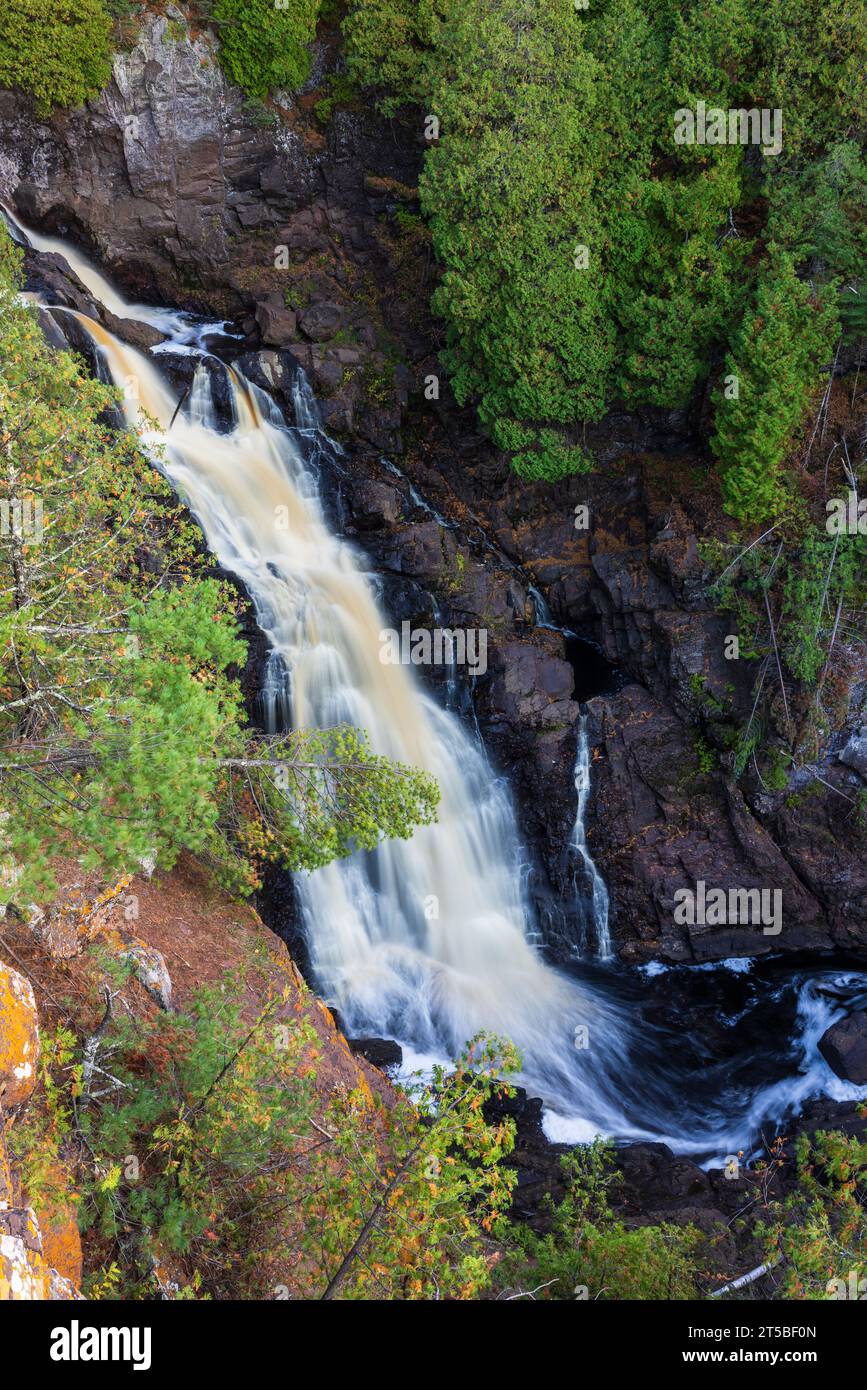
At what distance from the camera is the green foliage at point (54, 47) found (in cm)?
1983

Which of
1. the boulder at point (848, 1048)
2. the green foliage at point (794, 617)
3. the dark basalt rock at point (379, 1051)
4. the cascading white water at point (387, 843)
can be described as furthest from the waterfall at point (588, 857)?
the dark basalt rock at point (379, 1051)

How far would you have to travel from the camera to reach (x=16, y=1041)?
22.6 ft

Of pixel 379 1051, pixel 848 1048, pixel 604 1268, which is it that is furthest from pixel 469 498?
pixel 604 1268

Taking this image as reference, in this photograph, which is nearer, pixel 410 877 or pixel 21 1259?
pixel 21 1259

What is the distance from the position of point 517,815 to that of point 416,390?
10223mm

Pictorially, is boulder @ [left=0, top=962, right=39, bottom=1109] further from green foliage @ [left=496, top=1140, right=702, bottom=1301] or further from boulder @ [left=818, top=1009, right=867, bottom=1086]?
boulder @ [left=818, top=1009, right=867, bottom=1086]

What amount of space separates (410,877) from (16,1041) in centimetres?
1065

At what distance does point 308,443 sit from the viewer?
2011 cm

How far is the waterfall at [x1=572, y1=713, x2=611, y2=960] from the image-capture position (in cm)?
1778

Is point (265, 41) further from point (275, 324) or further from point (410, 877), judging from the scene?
Answer: point (410, 877)

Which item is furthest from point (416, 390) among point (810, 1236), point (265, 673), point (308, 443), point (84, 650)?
point (810, 1236)

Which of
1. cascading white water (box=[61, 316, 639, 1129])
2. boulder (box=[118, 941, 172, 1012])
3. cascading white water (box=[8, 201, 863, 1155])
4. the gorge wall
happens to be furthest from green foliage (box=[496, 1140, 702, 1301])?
the gorge wall

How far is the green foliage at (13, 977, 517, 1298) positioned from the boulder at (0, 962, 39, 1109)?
40 centimetres

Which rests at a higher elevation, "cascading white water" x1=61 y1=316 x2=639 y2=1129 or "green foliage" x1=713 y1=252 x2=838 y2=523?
"green foliage" x1=713 y1=252 x2=838 y2=523
